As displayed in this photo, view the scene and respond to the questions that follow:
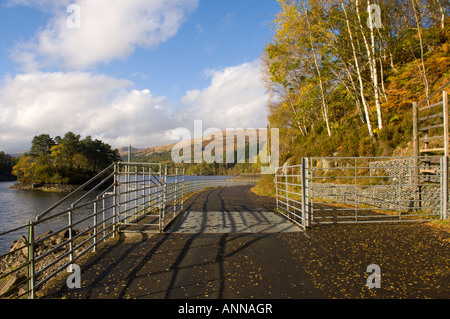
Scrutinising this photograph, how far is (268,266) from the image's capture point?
4.13 m

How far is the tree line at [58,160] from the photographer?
60312 millimetres

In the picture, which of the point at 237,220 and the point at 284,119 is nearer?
the point at 237,220

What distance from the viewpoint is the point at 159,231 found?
20.2 ft

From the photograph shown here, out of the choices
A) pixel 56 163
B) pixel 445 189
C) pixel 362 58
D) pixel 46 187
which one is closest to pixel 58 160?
pixel 56 163

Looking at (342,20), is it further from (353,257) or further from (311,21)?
(353,257)

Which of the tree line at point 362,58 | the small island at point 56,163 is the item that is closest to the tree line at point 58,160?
the small island at point 56,163

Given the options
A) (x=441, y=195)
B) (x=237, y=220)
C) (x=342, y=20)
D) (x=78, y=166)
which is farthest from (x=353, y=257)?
(x=78, y=166)

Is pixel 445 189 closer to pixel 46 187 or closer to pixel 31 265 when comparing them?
pixel 31 265

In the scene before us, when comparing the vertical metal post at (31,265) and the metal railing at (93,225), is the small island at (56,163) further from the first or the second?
the vertical metal post at (31,265)

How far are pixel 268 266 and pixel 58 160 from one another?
7062cm

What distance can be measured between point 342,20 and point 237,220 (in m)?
12.5

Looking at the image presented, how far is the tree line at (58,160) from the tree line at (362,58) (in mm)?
60058

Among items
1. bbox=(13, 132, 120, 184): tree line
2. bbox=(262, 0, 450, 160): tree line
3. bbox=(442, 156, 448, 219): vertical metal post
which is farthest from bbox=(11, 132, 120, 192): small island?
bbox=(442, 156, 448, 219): vertical metal post
